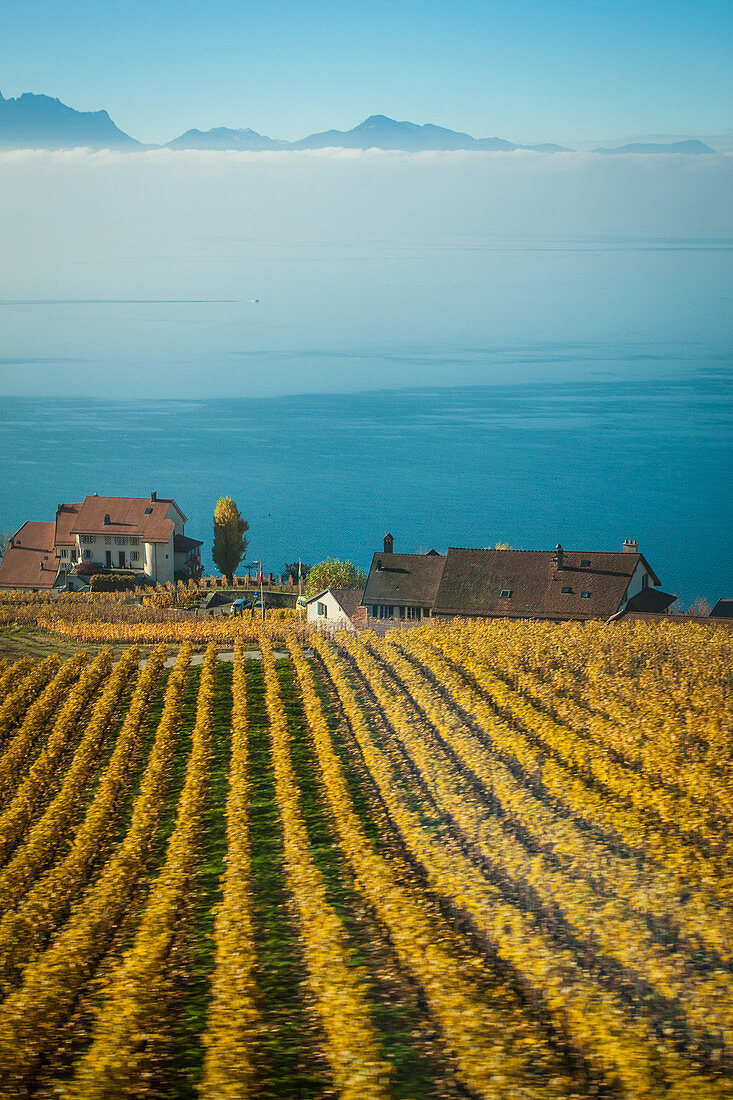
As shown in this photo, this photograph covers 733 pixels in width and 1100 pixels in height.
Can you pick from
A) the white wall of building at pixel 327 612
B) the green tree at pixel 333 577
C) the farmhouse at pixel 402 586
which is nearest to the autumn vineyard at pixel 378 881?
the farmhouse at pixel 402 586

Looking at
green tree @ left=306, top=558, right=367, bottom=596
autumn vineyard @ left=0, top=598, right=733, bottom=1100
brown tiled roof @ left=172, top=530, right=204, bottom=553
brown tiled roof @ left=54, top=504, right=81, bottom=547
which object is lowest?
green tree @ left=306, top=558, right=367, bottom=596

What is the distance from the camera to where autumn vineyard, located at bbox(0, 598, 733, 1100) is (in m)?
10.3

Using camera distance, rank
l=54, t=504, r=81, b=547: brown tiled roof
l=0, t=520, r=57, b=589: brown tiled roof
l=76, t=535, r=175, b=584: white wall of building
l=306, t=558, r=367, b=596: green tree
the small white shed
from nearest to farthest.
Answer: the small white shed < l=306, t=558, r=367, b=596: green tree < l=0, t=520, r=57, b=589: brown tiled roof < l=76, t=535, r=175, b=584: white wall of building < l=54, t=504, r=81, b=547: brown tiled roof

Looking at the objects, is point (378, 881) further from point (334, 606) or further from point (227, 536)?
point (227, 536)

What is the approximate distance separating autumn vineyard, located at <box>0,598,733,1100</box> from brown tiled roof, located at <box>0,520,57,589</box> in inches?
1339

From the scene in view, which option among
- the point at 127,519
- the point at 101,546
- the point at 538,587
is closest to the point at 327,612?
the point at 538,587

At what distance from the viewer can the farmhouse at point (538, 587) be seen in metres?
40.3

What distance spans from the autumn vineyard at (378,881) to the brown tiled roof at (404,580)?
568 inches

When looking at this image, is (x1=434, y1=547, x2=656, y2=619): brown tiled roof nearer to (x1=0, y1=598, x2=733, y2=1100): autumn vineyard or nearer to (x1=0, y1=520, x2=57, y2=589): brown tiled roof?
(x1=0, y1=598, x2=733, y2=1100): autumn vineyard

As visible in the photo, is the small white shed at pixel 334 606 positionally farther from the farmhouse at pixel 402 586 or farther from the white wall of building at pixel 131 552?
the white wall of building at pixel 131 552

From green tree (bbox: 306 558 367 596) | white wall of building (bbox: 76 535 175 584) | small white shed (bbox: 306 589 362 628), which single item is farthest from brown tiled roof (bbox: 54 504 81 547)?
small white shed (bbox: 306 589 362 628)

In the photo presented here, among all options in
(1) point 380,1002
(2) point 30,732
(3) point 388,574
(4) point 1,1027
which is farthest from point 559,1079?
(3) point 388,574

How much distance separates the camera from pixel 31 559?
63906 millimetres

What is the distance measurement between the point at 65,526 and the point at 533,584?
34.0 meters
